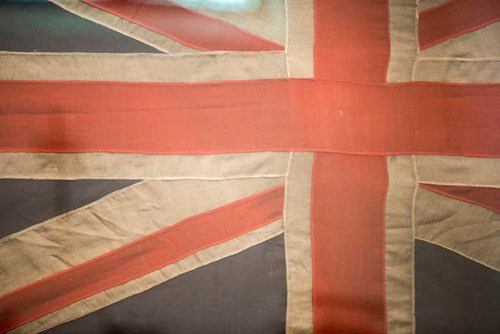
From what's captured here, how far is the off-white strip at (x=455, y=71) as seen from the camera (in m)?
1.20

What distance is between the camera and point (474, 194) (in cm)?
116

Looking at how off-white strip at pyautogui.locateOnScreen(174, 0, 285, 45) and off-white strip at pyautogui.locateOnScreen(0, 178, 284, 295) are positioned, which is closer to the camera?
off-white strip at pyautogui.locateOnScreen(0, 178, 284, 295)

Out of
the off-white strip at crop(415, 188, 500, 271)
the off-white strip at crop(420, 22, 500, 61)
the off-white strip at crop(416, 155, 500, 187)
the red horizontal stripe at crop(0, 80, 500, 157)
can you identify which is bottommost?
the off-white strip at crop(415, 188, 500, 271)

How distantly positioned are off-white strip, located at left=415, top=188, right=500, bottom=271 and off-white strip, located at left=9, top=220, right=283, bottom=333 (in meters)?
0.38

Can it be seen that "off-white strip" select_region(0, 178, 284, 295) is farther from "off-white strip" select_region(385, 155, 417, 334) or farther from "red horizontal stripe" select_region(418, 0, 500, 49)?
"red horizontal stripe" select_region(418, 0, 500, 49)

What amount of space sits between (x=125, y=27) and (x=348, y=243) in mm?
821

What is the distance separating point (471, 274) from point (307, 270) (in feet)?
1.36

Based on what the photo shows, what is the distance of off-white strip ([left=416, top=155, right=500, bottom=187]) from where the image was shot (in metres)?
1.16

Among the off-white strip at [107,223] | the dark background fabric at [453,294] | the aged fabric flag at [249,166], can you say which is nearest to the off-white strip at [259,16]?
the aged fabric flag at [249,166]

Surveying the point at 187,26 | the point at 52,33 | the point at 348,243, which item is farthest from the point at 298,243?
the point at 52,33

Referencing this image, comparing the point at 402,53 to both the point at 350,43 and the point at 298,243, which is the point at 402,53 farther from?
the point at 298,243

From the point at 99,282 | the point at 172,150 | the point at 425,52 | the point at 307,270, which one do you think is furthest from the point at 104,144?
the point at 425,52

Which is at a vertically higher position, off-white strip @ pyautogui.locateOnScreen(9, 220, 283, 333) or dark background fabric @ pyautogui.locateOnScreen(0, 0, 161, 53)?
dark background fabric @ pyautogui.locateOnScreen(0, 0, 161, 53)

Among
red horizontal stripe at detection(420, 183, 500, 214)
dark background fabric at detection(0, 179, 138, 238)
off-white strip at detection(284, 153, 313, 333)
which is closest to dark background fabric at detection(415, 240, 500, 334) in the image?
red horizontal stripe at detection(420, 183, 500, 214)
